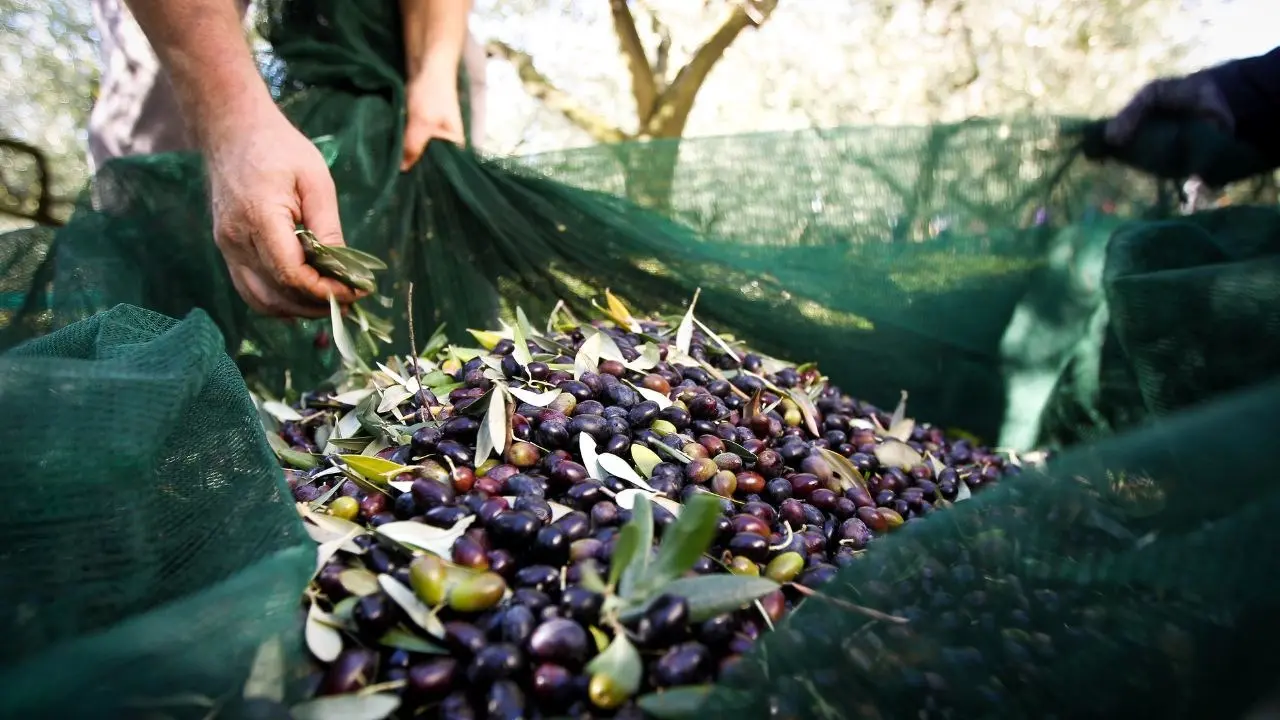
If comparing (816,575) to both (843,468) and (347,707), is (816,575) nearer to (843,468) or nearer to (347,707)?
(843,468)

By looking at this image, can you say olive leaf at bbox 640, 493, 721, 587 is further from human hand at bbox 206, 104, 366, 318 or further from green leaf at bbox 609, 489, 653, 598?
human hand at bbox 206, 104, 366, 318

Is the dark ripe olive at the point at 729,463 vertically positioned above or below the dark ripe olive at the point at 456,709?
above

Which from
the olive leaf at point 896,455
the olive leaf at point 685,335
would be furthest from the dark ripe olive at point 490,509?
the olive leaf at point 896,455

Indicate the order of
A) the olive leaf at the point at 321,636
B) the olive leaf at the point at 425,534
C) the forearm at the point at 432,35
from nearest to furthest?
1. the olive leaf at the point at 321,636
2. the olive leaf at the point at 425,534
3. the forearm at the point at 432,35

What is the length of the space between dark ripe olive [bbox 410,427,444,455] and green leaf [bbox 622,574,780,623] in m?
0.48

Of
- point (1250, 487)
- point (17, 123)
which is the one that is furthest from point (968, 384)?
point (17, 123)

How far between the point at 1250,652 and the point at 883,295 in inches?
54.4

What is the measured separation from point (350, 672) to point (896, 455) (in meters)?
1.03

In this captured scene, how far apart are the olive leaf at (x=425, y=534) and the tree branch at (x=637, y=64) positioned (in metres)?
7.34

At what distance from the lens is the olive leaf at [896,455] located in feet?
4.50

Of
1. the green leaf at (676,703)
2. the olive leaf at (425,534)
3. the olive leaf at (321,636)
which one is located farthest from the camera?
the olive leaf at (425,534)

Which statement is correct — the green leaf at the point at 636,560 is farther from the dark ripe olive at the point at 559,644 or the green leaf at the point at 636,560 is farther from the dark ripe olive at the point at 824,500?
the dark ripe olive at the point at 824,500

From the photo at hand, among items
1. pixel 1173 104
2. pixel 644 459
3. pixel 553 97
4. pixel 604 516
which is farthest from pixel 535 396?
pixel 553 97

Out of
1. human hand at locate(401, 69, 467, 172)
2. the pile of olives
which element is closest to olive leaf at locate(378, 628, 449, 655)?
the pile of olives
